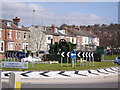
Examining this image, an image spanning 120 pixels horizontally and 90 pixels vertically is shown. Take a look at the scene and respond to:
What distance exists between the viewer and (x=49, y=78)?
22.7 m

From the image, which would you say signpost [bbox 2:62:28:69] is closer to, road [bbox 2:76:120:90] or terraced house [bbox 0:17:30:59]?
road [bbox 2:76:120:90]

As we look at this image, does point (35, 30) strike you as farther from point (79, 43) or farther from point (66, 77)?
point (66, 77)

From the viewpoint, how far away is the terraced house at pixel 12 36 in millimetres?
57312

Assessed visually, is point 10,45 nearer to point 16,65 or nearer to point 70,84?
Result: point 16,65

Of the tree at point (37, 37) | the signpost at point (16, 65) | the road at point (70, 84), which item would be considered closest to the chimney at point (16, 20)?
the tree at point (37, 37)

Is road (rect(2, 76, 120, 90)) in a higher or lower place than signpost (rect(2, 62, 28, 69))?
lower

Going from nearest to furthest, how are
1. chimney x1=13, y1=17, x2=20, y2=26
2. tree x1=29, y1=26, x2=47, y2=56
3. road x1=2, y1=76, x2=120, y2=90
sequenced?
road x1=2, y1=76, x2=120, y2=90
chimney x1=13, y1=17, x2=20, y2=26
tree x1=29, y1=26, x2=47, y2=56

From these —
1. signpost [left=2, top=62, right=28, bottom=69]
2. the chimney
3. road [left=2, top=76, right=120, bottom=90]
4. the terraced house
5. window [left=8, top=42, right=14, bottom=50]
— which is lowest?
road [left=2, top=76, right=120, bottom=90]

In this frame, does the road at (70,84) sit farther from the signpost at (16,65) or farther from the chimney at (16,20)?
the chimney at (16,20)

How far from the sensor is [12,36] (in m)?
59.8

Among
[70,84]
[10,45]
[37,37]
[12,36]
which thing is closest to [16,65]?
[70,84]

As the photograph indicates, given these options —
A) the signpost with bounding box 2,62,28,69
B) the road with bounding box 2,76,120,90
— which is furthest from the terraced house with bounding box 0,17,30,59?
the road with bounding box 2,76,120,90

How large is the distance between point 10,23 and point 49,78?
132 feet

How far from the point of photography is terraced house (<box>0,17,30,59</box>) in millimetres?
57312
